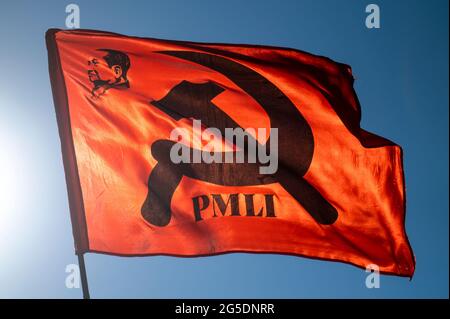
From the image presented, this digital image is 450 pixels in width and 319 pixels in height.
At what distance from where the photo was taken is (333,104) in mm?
8789

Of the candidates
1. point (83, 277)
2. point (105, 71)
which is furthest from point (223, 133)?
point (83, 277)

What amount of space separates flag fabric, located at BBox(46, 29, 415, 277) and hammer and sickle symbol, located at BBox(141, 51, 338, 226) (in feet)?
0.05

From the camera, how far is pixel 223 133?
8.46m

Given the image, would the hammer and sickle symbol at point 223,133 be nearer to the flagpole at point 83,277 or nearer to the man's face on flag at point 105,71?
the man's face on flag at point 105,71

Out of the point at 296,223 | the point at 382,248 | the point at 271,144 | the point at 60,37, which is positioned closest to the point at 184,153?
the point at 271,144

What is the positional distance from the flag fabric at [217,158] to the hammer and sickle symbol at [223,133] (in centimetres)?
2

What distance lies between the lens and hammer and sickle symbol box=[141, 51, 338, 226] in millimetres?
8133

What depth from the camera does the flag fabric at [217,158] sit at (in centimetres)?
797

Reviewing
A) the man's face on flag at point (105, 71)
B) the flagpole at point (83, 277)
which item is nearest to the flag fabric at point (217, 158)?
the man's face on flag at point (105, 71)

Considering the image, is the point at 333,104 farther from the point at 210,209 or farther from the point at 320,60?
the point at 210,209

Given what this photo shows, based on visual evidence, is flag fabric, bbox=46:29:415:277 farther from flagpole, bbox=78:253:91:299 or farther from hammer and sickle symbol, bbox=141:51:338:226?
flagpole, bbox=78:253:91:299

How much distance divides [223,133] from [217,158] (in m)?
0.39

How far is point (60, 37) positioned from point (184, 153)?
245 centimetres

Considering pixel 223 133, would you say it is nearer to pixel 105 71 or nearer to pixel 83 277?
pixel 105 71
